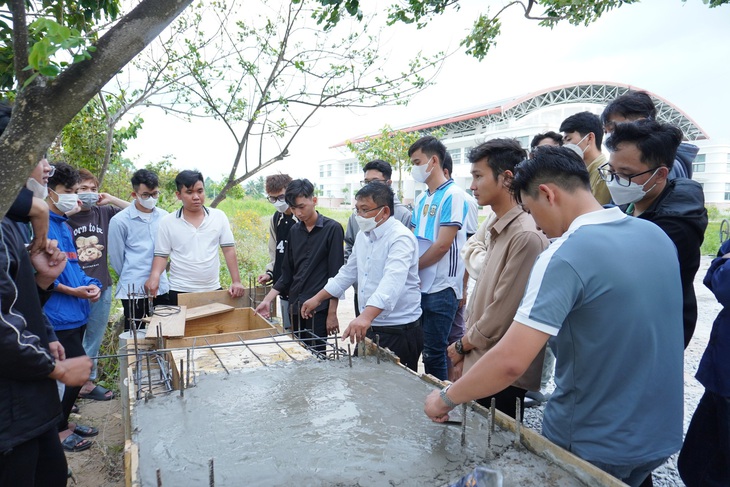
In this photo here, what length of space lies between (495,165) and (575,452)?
1491 mm

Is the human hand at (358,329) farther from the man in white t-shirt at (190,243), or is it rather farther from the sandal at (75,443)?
the sandal at (75,443)

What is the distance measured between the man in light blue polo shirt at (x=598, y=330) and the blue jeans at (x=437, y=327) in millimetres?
2036

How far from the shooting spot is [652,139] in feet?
7.27

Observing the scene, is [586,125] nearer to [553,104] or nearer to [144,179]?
[144,179]

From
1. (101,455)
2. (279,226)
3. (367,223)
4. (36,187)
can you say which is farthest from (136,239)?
(367,223)

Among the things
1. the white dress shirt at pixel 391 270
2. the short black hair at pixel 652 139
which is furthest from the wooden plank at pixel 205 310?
the short black hair at pixel 652 139

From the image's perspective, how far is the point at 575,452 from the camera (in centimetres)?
160

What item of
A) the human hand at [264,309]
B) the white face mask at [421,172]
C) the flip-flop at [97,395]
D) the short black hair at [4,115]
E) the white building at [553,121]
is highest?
the white building at [553,121]

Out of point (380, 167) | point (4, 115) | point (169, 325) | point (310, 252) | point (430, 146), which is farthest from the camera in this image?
point (380, 167)

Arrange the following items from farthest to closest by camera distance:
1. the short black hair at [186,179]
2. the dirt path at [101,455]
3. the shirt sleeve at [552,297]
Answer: the short black hair at [186,179] < the dirt path at [101,455] < the shirt sleeve at [552,297]

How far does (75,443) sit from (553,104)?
111 ft

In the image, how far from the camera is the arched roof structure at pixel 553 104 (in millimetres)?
30719

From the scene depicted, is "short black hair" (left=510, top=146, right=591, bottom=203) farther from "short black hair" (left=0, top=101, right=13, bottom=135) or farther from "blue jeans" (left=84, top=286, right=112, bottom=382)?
"blue jeans" (left=84, top=286, right=112, bottom=382)

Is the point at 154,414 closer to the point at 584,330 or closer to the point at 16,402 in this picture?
the point at 16,402
